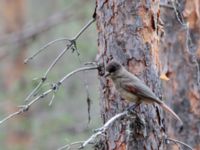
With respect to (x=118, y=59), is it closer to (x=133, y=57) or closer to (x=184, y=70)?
(x=133, y=57)

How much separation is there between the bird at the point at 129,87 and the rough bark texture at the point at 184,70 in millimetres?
2688

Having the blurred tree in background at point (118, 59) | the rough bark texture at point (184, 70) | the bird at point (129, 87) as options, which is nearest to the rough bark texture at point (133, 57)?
the blurred tree in background at point (118, 59)

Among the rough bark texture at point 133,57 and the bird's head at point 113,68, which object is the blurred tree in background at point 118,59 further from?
the bird's head at point 113,68

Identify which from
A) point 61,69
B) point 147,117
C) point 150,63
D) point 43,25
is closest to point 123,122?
point 147,117

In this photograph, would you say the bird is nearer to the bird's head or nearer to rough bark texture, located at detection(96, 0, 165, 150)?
the bird's head

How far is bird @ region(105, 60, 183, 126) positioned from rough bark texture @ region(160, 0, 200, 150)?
8.82ft

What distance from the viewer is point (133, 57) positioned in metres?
4.16

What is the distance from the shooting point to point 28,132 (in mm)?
11750

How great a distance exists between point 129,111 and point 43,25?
7571 mm

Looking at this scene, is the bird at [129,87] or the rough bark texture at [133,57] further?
the rough bark texture at [133,57]

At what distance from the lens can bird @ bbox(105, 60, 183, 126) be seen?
12.6 ft

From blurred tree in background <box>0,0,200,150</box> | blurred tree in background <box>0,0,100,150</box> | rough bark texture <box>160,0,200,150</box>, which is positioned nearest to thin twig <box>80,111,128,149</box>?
blurred tree in background <box>0,0,200,150</box>

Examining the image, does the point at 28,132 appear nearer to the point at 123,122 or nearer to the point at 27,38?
the point at 27,38

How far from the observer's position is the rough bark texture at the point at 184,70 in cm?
659
